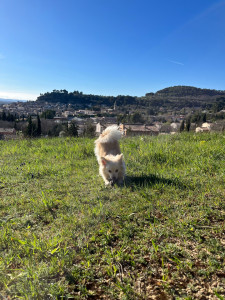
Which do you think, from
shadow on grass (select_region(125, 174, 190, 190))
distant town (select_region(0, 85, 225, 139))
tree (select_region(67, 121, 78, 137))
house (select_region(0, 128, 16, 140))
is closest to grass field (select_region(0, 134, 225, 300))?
shadow on grass (select_region(125, 174, 190, 190))

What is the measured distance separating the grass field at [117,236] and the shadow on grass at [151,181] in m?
0.02

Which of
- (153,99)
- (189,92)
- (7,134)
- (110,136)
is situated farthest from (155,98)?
(110,136)

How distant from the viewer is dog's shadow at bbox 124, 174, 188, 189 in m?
3.34

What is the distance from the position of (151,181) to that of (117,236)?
66.8 inches

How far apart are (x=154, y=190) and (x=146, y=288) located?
69.9 inches

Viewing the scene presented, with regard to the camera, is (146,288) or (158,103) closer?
(146,288)

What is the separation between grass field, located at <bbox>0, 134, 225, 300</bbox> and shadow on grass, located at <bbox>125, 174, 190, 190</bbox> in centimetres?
2

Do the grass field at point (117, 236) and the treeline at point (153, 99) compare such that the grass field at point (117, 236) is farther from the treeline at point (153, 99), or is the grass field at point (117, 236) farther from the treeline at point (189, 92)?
the treeline at point (189, 92)

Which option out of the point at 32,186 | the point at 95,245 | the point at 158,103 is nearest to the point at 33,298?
the point at 95,245

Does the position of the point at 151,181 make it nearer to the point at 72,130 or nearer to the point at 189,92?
the point at 72,130

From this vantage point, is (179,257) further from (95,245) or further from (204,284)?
(95,245)

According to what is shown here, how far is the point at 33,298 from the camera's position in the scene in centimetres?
146

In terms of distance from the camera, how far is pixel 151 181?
3637mm

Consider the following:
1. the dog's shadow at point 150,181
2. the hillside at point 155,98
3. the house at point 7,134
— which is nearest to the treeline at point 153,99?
the hillside at point 155,98
